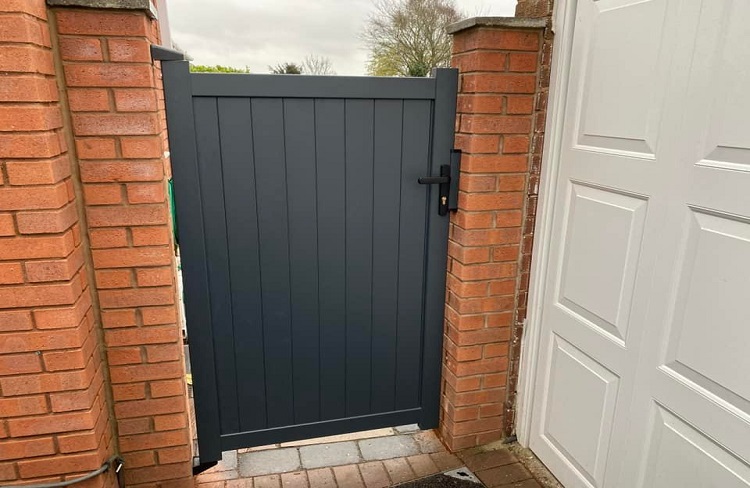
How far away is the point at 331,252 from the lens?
226 cm

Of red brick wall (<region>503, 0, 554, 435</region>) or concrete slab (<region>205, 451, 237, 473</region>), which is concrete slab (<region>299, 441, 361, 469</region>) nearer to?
concrete slab (<region>205, 451, 237, 473</region>)

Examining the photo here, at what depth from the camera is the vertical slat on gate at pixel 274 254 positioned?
80.4 inches

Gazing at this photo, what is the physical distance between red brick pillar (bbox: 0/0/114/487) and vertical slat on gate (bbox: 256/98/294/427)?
2.27ft

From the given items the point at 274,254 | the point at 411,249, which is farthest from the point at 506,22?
the point at 274,254

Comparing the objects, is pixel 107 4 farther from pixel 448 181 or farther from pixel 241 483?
pixel 241 483

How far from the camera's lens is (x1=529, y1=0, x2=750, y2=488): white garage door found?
1396 mm

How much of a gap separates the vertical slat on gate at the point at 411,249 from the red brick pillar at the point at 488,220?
0.15 metres

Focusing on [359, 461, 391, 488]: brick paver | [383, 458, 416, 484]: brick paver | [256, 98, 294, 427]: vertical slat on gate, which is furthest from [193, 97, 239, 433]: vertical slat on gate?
[383, 458, 416, 484]: brick paver

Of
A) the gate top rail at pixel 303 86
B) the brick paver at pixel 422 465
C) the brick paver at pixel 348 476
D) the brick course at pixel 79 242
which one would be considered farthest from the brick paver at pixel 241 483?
the gate top rail at pixel 303 86

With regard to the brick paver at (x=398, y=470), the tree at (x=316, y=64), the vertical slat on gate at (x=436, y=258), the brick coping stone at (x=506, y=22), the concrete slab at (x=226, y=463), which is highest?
the tree at (x=316, y=64)

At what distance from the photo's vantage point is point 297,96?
79.8 inches

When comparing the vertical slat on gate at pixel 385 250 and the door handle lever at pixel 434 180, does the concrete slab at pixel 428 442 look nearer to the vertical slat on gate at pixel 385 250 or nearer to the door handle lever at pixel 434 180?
the vertical slat on gate at pixel 385 250

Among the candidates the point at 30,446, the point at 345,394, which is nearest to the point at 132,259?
the point at 30,446

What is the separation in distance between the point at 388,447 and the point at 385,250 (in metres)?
1.08
